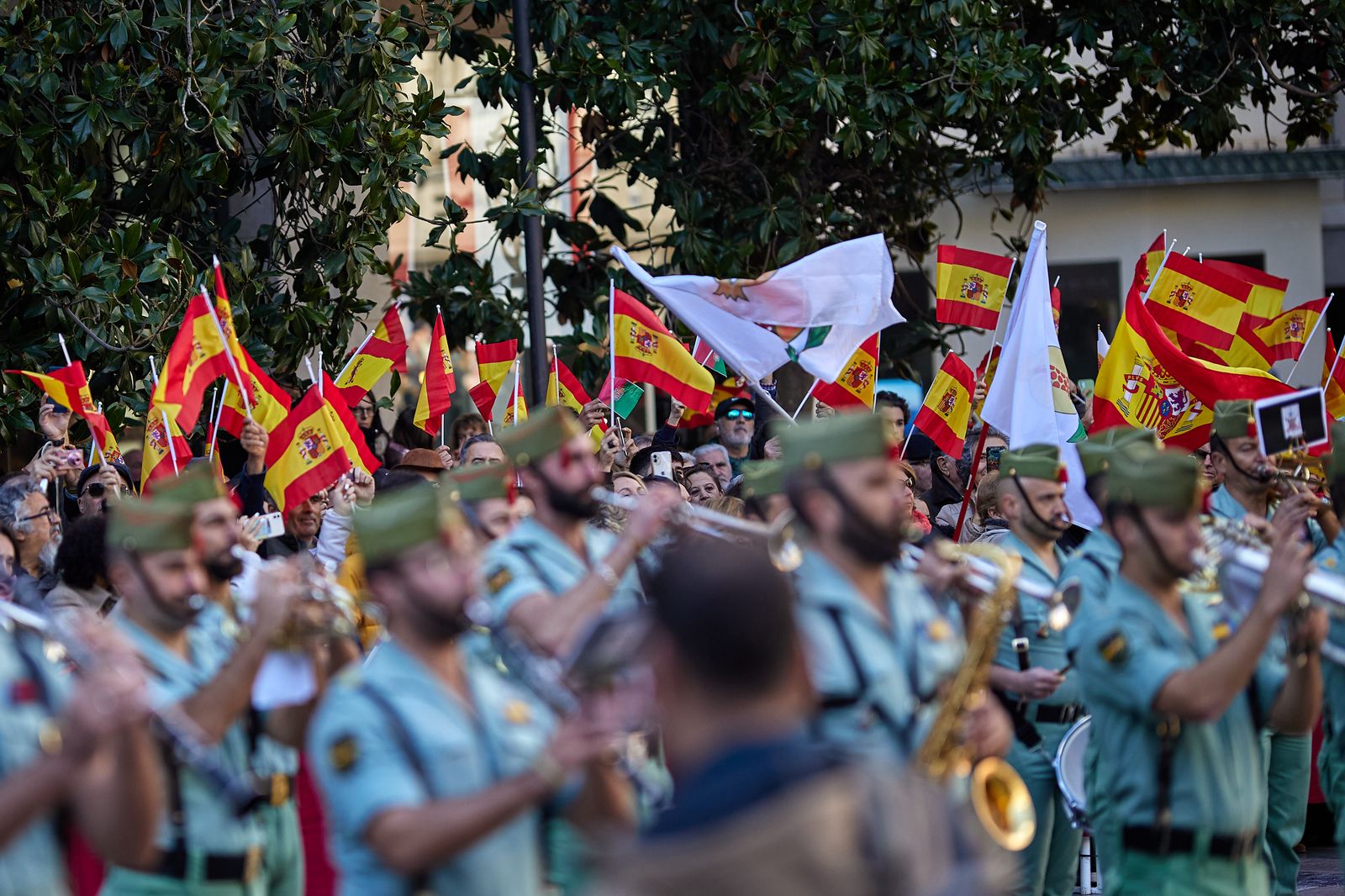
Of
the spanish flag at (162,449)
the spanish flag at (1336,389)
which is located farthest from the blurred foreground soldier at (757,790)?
the spanish flag at (1336,389)

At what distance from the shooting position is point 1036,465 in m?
7.46

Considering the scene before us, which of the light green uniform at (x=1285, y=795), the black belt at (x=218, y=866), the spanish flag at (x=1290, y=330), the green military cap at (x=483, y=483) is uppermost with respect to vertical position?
the spanish flag at (x=1290, y=330)

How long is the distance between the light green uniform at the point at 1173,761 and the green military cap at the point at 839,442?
90 centimetres

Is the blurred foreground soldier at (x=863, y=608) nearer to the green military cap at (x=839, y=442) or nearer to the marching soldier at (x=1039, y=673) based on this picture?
the green military cap at (x=839, y=442)

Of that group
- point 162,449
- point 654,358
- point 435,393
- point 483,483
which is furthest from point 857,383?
point 483,483

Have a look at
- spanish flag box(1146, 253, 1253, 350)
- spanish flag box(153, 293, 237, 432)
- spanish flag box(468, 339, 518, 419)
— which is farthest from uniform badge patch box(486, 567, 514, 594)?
spanish flag box(1146, 253, 1253, 350)

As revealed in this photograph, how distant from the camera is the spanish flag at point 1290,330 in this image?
1147 cm

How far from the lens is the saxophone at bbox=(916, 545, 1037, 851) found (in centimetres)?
436

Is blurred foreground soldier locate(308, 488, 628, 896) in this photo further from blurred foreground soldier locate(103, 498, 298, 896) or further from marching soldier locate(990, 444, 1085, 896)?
marching soldier locate(990, 444, 1085, 896)

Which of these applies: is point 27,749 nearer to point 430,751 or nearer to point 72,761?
point 72,761

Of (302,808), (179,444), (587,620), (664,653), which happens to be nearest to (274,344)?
(179,444)

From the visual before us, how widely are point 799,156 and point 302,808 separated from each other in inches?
336

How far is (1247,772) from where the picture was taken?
5.23 m

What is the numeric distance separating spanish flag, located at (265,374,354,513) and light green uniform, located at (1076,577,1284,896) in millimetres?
4387
